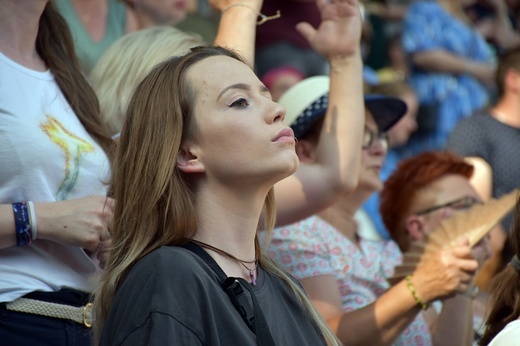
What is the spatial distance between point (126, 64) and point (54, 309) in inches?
43.5

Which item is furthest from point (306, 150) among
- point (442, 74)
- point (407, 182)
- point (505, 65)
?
point (442, 74)

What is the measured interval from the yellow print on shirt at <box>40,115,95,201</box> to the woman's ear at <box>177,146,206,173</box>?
1.30 feet

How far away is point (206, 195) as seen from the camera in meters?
2.30

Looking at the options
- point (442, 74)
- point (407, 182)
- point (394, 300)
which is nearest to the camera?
point (394, 300)

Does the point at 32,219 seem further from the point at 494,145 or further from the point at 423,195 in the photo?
the point at 494,145

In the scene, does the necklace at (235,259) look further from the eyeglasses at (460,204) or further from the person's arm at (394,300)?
the eyeglasses at (460,204)

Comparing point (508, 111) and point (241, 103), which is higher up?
point (241, 103)

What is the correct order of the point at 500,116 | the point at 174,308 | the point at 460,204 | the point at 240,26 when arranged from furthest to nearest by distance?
the point at 500,116 → the point at 460,204 → the point at 240,26 → the point at 174,308

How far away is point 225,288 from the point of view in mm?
2129

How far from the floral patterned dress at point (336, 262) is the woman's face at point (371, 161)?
9.8 inches

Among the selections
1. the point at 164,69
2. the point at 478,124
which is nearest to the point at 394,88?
the point at 478,124

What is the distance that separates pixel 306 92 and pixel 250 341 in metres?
1.76

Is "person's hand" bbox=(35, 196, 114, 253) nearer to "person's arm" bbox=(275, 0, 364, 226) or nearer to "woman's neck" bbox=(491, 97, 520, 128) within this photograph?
"person's arm" bbox=(275, 0, 364, 226)

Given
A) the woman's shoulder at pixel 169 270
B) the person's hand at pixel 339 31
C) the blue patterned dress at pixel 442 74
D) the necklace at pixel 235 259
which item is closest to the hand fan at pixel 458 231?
the person's hand at pixel 339 31
